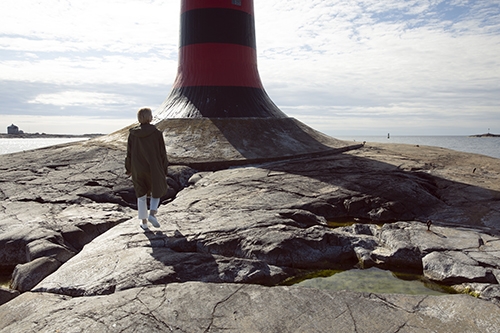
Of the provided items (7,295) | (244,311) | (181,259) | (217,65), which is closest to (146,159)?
(181,259)

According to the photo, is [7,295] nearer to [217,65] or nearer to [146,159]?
[146,159]

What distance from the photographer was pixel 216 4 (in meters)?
10.1

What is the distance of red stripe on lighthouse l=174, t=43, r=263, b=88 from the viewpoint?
402 inches

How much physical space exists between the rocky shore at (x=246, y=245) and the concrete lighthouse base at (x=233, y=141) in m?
0.43

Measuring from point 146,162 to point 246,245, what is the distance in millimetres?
1574

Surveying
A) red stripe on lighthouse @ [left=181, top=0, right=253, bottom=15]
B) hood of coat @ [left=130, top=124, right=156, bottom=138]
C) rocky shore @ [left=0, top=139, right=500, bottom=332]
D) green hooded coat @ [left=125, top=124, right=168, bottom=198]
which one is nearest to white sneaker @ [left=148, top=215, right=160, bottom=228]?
rocky shore @ [left=0, top=139, right=500, bottom=332]

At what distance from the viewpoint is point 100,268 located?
3.80 meters

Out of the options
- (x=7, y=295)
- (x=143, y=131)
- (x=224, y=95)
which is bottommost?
(x=7, y=295)

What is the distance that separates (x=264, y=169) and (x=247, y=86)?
3.65 meters

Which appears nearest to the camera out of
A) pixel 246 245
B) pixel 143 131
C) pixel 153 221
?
pixel 246 245

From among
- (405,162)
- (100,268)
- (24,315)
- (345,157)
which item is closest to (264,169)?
(345,157)

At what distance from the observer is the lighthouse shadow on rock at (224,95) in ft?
30.9

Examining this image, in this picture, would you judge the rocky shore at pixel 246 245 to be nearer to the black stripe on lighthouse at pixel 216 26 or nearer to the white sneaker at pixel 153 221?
the white sneaker at pixel 153 221

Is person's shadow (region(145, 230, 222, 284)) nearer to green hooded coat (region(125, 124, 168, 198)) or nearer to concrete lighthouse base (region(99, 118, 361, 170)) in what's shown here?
green hooded coat (region(125, 124, 168, 198))
